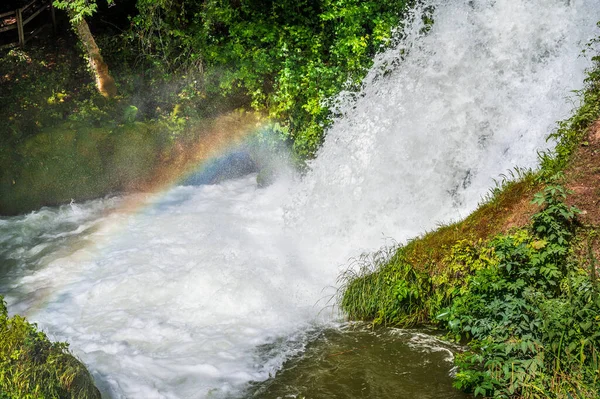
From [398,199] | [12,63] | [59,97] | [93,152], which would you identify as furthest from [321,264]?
[12,63]

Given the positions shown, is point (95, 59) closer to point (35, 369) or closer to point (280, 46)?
point (280, 46)

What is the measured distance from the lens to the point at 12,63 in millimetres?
13672

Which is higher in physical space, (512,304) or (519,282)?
(519,282)

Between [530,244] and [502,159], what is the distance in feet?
9.59

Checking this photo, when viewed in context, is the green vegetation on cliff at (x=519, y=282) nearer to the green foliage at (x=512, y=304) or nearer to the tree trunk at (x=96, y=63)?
the green foliage at (x=512, y=304)

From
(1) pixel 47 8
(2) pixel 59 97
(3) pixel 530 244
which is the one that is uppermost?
(1) pixel 47 8

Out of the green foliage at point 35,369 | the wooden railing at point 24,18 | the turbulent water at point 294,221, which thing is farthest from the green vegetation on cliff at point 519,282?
the wooden railing at point 24,18

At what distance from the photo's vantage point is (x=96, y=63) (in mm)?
12523

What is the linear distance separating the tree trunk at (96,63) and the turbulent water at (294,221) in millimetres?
2750

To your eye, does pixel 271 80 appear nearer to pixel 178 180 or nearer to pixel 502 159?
pixel 178 180

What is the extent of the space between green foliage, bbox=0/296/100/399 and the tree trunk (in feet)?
27.8

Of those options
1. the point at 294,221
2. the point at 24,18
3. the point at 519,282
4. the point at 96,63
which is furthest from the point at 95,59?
the point at 519,282

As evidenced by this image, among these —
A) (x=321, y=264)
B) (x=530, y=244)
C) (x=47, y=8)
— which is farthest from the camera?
(x=47, y=8)

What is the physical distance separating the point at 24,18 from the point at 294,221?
9914mm
